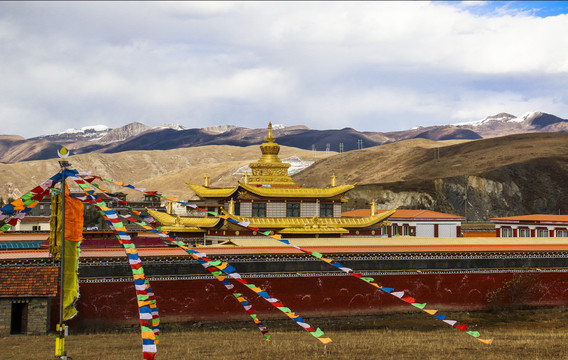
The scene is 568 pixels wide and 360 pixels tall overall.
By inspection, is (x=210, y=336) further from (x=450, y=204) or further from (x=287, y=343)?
(x=450, y=204)

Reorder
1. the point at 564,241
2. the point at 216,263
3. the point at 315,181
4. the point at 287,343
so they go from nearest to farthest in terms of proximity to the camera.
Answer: the point at 216,263 < the point at 287,343 < the point at 564,241 < the point at 315,181

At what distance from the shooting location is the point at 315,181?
6654 inches

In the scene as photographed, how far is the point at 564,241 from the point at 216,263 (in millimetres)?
30368

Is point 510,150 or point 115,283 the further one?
point 510,150

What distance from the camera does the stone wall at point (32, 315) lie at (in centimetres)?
2434

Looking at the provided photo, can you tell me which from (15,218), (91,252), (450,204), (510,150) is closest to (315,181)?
(510,150)

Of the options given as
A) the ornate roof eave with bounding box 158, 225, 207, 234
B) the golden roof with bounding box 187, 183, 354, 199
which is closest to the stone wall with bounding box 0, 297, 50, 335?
the ornate roof eave with bounding box 158, 225, 207, 234

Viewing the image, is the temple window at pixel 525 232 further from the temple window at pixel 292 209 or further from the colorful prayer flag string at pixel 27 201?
the colorful prayer flag string at pixel 27 201

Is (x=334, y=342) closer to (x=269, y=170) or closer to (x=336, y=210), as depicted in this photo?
(x=336, y=210)

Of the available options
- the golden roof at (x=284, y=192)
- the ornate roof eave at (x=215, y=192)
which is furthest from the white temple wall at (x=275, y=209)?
the ornate roof eave at (x=215, y=192)

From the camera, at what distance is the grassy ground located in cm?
2138

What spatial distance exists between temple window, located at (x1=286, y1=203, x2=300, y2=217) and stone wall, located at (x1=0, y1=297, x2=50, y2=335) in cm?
1823

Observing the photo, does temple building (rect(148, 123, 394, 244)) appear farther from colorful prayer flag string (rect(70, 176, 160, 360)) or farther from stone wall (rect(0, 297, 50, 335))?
colorful prayer flag string (rect(70, 176, 160, 360))

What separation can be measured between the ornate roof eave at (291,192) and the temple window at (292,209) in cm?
73
